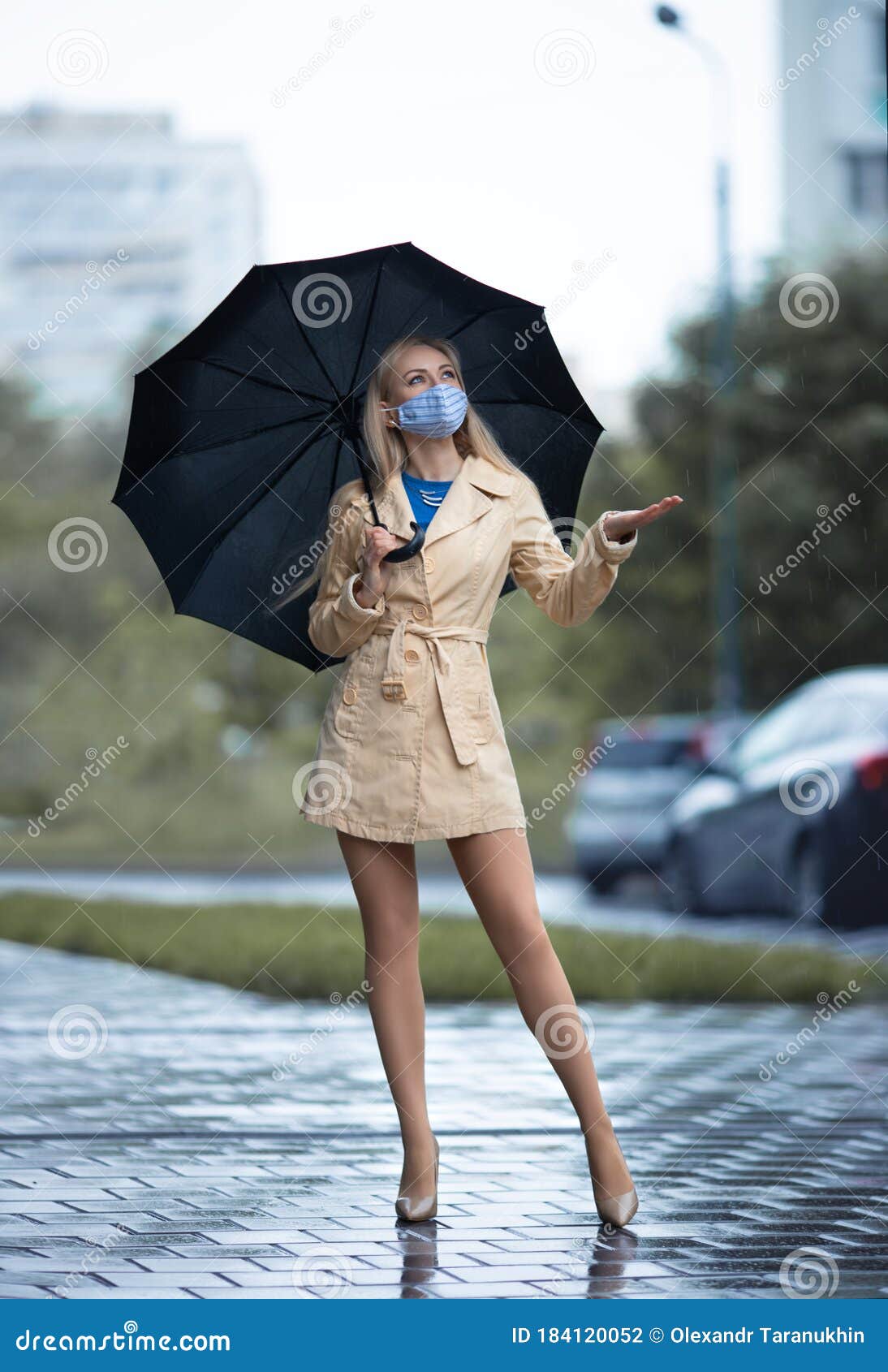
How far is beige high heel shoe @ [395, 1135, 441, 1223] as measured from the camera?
475 centimetres

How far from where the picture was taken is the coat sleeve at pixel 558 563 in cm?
466

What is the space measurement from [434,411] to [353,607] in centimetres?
48

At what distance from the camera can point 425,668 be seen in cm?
477

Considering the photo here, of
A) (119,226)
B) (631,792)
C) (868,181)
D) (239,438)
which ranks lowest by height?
(239,438)

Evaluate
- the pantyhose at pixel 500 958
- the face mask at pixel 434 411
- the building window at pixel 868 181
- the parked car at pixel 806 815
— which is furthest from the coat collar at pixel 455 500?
the building window at pixel 868 181

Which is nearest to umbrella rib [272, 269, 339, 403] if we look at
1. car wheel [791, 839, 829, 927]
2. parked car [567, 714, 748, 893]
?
car wheel [791, 839, 829, 927]

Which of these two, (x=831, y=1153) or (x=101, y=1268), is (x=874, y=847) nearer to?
(x=831, y=1153)

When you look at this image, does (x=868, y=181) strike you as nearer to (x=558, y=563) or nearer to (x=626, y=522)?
(x=558, y=563)

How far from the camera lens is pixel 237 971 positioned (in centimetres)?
1039

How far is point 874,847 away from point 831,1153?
684cm

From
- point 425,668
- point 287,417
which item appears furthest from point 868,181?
point 425,668

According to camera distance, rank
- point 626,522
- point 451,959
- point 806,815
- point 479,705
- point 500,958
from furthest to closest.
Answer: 1. point 806,815
2. point 451,959
3. point 479,705
4. point 500,958
5. point 626,522

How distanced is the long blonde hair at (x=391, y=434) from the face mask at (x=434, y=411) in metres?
0.07
